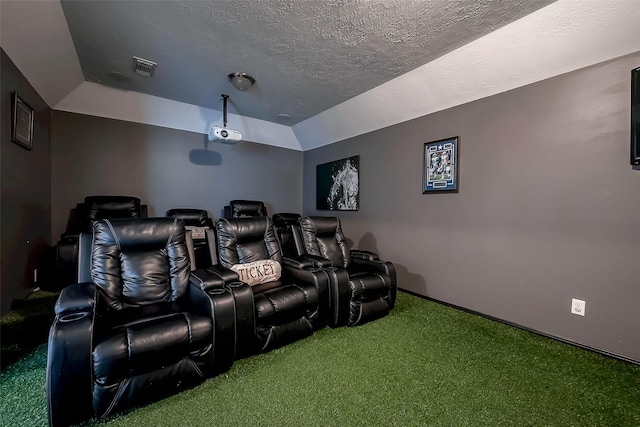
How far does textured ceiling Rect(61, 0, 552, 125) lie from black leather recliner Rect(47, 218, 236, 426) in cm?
172

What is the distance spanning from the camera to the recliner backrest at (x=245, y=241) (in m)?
2.47

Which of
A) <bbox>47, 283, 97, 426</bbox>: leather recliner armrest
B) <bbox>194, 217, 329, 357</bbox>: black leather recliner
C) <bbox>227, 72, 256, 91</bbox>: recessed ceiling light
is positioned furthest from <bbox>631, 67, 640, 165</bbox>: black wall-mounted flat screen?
<bbox>47, 283, 97, 426</bbox>: leather recliner armrest

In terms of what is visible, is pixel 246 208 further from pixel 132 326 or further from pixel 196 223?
pixel 132 326

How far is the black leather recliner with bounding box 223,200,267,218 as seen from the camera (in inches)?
183

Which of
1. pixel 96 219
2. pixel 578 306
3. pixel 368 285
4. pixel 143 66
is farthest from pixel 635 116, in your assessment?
pixel 96 219

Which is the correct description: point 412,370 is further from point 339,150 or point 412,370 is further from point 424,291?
point 339,150

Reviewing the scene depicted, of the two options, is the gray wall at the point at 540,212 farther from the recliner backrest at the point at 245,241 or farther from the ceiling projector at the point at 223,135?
the ceiling projector at the point at 223,135

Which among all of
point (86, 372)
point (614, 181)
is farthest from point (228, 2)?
point (614, 181)

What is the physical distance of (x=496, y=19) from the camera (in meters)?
2.11

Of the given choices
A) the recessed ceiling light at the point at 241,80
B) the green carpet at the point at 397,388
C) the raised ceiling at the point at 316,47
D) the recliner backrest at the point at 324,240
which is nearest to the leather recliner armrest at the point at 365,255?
the recliner backrest at the point at 324,240

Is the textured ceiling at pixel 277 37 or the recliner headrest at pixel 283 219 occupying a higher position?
the textured ceiling at pixel 277 37

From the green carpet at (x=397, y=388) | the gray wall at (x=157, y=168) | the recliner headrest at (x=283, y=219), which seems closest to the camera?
the green carpet at (x=397, y=388)

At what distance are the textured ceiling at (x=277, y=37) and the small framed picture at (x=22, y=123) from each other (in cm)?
77

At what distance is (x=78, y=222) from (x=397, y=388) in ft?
15.0
